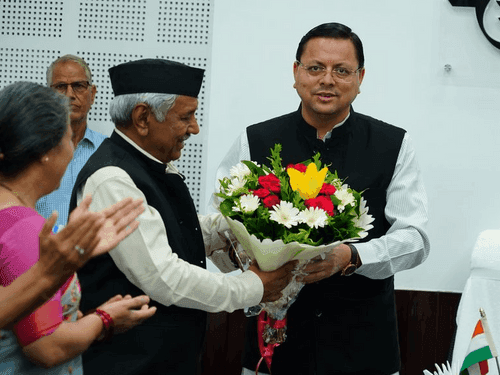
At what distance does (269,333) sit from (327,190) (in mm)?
570

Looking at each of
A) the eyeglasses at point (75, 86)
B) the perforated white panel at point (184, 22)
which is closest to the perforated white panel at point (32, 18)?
the eyeglasses at point (75, 86)

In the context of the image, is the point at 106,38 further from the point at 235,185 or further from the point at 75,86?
the point at 235,185

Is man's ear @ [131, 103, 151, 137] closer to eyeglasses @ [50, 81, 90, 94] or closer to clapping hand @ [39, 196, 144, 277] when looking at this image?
clapping hand @ [39, 196, 144, 277]

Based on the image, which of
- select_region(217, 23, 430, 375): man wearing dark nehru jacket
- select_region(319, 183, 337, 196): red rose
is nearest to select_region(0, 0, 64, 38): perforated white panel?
select_region(217, 23, 430, 375): man wearing dark nehru jacket

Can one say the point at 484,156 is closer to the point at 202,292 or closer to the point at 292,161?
the point at 292,161

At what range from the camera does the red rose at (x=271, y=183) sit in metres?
2.13

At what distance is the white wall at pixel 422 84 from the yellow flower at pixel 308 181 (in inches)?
66.5

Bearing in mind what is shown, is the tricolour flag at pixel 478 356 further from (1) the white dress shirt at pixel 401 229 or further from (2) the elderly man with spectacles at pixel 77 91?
(2) the elderly man with spectacles at pixel 77 91

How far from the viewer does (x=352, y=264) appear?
2422 mm

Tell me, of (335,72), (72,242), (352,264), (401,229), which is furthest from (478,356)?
(335,72)

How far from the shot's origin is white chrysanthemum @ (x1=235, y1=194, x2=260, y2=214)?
2.06 meters

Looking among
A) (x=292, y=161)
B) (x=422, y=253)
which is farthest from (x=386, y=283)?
(x=292, y=161)

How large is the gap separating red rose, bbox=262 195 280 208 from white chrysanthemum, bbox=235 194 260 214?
0.08ft

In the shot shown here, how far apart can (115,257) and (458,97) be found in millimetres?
2398
